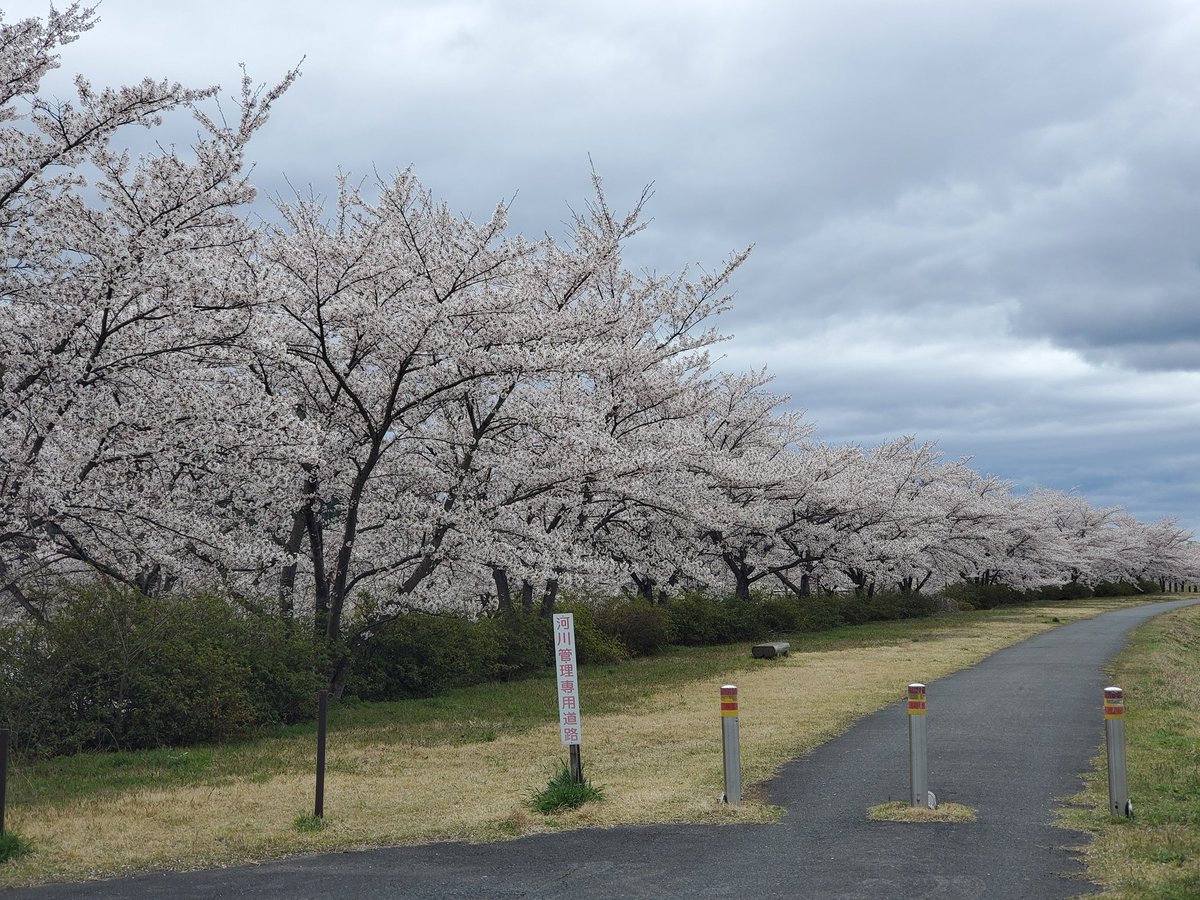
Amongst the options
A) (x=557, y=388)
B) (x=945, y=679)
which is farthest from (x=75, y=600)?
(x=945, y=679)

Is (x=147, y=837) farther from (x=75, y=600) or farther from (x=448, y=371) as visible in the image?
(x=448, y=371)

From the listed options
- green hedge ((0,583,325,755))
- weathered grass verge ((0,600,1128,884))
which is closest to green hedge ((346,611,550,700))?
weathered grass verge ((0,600,1128,884))

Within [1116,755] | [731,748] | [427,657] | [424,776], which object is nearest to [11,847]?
[424,776]

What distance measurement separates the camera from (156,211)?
40.7 feet

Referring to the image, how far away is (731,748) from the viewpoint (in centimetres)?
868

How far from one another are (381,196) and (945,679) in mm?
13797

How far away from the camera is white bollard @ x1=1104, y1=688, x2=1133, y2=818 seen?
7.85 m

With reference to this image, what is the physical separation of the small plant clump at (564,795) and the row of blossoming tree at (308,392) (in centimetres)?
636

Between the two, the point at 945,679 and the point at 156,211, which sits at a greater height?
the point at 156,211

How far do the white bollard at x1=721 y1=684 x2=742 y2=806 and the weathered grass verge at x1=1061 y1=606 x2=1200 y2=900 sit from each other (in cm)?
261

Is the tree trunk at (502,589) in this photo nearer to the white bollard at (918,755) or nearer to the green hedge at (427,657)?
the green hedge at (427,657)

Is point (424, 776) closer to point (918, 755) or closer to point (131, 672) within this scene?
point (131, 672)

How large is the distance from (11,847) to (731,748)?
5.76m

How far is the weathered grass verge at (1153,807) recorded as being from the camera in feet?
21.2
